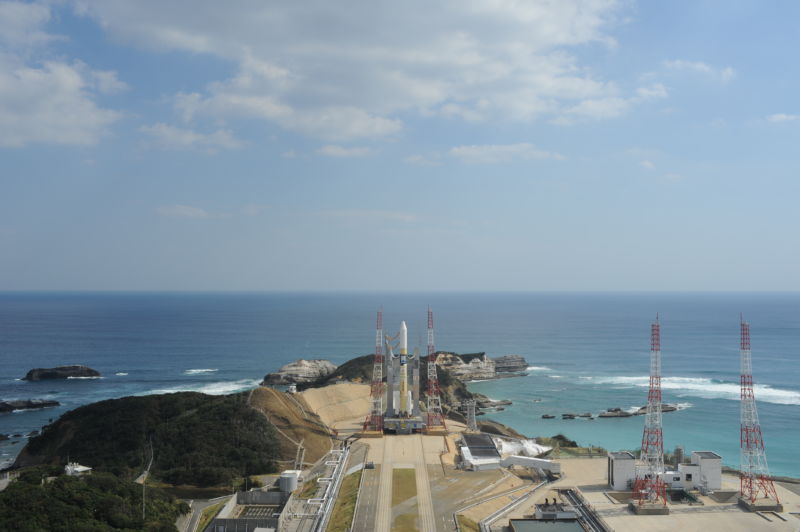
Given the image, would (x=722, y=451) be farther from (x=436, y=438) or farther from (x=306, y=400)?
(x=306, y=400)

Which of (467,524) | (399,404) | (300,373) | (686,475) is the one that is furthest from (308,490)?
(300,373)

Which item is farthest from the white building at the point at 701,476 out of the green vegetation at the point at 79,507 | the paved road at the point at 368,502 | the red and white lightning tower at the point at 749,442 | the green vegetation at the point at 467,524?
the green vegetation at the point at 79,507

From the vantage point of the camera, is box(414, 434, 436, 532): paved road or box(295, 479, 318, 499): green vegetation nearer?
box(414, 434, 436, 532): paved road

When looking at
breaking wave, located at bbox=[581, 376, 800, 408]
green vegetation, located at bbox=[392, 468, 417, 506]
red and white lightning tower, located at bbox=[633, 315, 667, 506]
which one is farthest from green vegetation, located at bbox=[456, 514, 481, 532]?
breaking wave, located at bbox=[581, 376, 800, 408]

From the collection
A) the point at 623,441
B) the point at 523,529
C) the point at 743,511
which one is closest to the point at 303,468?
the point at 523,529

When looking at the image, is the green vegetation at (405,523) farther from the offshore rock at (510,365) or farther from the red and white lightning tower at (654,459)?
the offshore rock at (510,365)

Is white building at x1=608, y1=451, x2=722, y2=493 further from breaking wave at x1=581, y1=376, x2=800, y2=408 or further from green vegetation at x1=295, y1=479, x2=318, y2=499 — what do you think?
breaking wave at x1=581, y1=376, x2=800, y2=408

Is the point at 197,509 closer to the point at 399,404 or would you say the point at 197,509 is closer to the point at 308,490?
the point at 308,490
